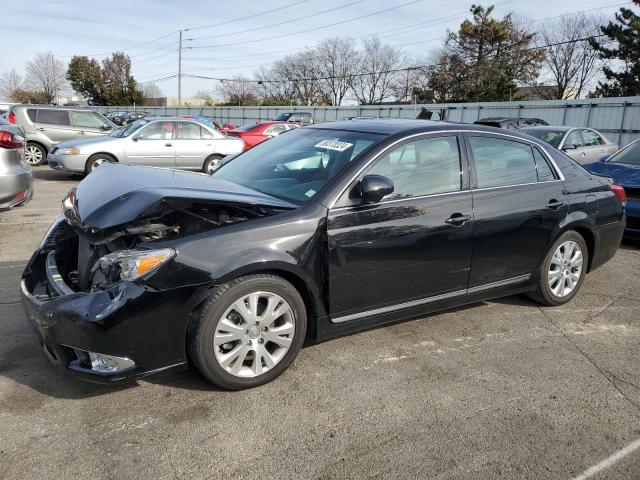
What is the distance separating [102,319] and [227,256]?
2.37 ft

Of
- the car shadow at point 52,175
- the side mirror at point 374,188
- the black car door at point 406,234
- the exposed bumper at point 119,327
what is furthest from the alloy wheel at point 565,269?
the car shadow at point 52,175

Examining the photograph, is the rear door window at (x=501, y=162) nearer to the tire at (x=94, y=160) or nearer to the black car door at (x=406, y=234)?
the black car door at (x=406, y=234)

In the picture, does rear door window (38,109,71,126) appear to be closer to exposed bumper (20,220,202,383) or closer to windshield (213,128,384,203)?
windshield (213,128,384,203)

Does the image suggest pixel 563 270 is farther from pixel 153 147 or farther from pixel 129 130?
pixel 129 130

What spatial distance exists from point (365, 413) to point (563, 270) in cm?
267

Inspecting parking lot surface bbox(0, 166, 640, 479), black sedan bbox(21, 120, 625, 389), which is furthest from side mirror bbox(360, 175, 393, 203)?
parking lot surface bbox(0, 166, 640, 479)

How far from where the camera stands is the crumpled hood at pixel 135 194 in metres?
2.97

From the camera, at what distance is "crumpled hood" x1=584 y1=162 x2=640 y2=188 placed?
7.01m

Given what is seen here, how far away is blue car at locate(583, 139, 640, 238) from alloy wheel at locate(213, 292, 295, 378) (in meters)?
5.02

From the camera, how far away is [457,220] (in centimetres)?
381

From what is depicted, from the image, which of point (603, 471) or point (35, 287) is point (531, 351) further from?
point (35, 287)

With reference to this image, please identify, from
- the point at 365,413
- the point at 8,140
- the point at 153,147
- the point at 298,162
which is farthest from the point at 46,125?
the point at 365,413

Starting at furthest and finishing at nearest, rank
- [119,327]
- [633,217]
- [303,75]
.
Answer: [303,75]
[633,217]
[119,327]

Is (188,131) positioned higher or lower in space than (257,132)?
lower
